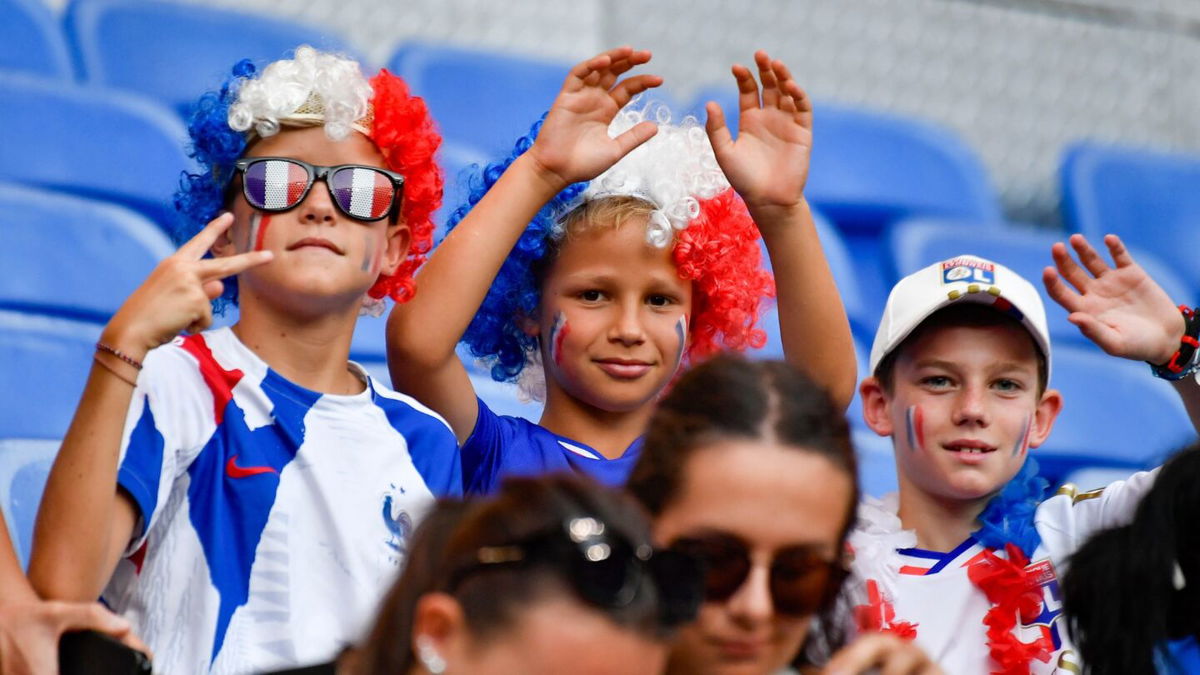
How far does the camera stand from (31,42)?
12.6ft

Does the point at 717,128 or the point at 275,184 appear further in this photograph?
the point at 717,128

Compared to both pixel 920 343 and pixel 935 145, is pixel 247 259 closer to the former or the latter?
pixel 920 343

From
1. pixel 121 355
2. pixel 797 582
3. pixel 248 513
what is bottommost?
pixel 248 513

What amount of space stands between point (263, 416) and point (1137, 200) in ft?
12.0

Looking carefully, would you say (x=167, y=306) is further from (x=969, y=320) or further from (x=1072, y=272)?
(x=1072, y=272)

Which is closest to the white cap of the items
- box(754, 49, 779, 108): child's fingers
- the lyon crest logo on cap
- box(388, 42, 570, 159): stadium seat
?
the lyon crest logo on cap

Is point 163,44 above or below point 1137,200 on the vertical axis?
above

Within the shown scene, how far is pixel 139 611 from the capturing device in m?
1.83

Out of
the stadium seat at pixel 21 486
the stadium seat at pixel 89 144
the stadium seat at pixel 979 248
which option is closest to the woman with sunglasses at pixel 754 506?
the stadium seat at pixel 21 486

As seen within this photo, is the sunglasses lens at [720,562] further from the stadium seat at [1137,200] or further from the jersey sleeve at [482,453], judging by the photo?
the stadium seat at [1137,200]

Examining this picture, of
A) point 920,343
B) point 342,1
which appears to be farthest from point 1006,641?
point 342,1

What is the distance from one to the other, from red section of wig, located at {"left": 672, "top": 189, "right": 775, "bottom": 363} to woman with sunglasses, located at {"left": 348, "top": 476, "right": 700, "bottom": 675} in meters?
1.12

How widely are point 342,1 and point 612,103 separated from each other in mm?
2647

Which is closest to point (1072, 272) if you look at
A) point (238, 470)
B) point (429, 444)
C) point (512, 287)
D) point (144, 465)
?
point (512, 287)
